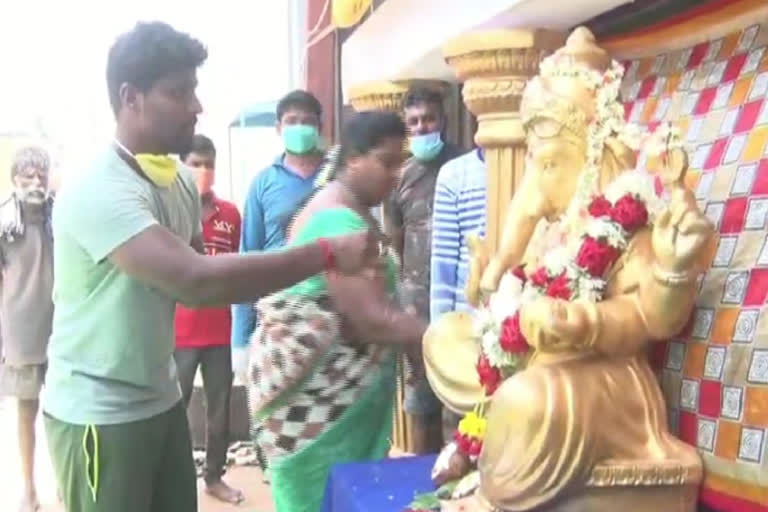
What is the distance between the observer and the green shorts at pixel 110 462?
1.44 m

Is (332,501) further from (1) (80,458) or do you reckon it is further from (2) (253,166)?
(2) (253,166)

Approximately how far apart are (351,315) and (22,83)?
12.1ft

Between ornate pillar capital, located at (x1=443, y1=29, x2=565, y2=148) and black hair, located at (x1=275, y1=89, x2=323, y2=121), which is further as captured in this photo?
black hair, located at (x1=275, y1=89, x2=323, y2=121)

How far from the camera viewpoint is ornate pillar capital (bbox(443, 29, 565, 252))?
1645 millimetres

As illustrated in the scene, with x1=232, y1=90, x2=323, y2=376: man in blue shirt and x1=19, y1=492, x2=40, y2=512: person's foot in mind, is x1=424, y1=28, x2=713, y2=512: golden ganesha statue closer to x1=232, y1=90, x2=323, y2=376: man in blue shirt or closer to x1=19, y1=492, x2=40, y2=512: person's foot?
x1=232, y1=90, x2=323, y2=376: man in blue shirt

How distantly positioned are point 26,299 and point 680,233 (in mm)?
2350

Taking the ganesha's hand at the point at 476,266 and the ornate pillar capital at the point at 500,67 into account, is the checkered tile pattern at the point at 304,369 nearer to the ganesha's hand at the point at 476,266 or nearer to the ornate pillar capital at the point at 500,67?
the ganesha's hand at the point at 476,266

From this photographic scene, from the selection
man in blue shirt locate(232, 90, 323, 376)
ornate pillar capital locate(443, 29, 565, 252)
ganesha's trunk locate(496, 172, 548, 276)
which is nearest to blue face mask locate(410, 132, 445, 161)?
man in blue shirt locate(232, 90, 323, 376)

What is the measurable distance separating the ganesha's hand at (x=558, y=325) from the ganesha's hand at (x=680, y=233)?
0.11 m

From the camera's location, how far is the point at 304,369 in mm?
1754

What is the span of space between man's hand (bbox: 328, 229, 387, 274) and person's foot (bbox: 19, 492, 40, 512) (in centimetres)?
187

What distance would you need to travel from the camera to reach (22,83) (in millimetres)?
4797

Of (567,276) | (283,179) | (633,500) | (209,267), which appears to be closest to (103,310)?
(209,267)

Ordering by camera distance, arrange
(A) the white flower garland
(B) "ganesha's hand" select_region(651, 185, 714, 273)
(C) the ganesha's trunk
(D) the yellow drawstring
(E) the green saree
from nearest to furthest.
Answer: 1. (B) "ganesha's hand" select_region(651, 185, 714, 273)
2. (A) the white flower garland
3. (C) the ganesha's trunk
4. (D) the yellow drawstring
5. (E) the green saree
